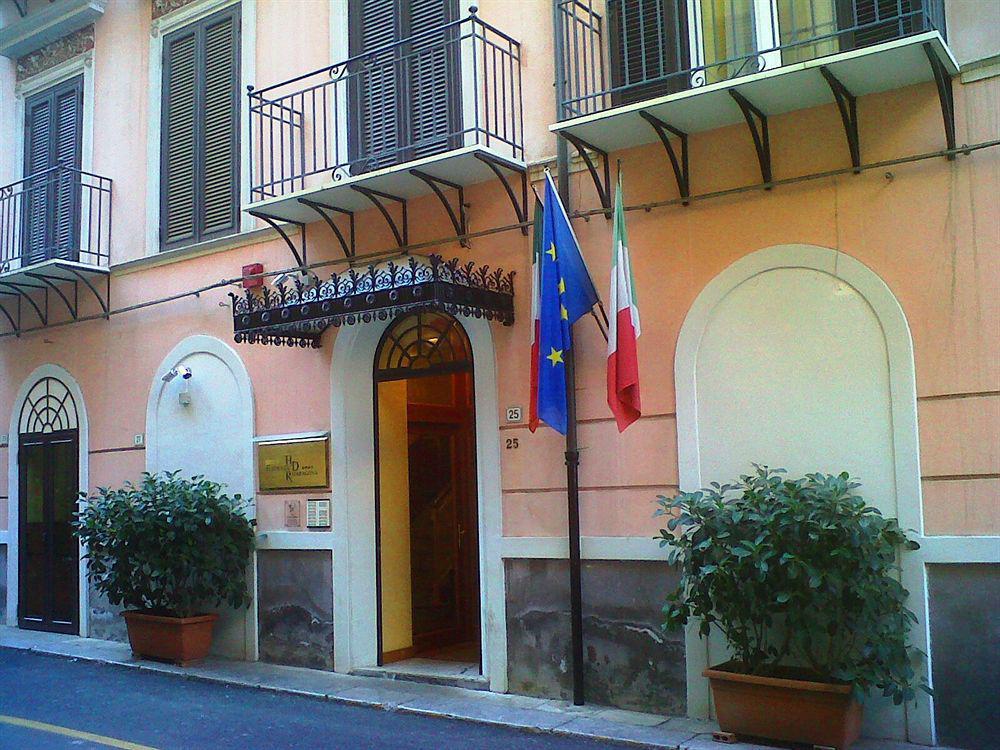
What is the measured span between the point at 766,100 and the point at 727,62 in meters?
0.49

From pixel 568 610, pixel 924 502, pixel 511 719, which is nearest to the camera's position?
pixel 924 502

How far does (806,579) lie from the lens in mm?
6488

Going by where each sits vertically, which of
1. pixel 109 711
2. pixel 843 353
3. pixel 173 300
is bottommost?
pixel 109 711

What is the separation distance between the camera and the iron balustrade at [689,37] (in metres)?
7.31

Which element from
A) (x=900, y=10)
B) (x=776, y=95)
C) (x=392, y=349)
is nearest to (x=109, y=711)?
(x=392, y=349)

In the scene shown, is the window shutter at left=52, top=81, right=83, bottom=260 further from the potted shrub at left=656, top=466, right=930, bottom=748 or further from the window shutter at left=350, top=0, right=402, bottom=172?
the potted shrub at left=656, top=466, right=930, bottom=748

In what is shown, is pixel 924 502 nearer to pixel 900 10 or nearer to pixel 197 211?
pixel 900 10

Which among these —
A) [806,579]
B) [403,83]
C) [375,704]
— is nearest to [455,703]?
[375,704]

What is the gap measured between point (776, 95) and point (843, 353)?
1839mm

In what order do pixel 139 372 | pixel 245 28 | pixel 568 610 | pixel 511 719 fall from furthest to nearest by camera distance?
pixel 139 372
pixel 245 28
pixel 568 610
pixel 511 719

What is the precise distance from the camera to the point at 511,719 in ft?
25.6

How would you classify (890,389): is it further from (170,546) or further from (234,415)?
(170,546)

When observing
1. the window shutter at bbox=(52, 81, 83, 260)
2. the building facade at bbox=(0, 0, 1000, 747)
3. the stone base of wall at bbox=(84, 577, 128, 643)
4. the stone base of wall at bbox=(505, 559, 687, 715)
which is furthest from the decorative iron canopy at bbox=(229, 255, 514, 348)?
the stone base of wall at bbox=(84, 577, 128, 643)

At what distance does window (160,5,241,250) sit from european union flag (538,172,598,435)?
180 inches
